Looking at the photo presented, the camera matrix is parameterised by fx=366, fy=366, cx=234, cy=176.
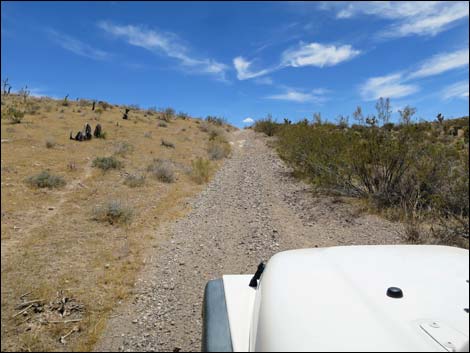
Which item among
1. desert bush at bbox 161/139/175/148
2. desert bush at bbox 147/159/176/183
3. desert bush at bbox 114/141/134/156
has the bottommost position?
desert bush at bbox 147/159/176/183

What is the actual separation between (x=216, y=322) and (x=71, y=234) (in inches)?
186

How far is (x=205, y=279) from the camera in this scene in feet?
15.3

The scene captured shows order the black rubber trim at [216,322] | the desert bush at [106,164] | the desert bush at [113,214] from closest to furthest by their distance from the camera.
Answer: the black rubber trim at [216,322], the desert bush at [113,214], the desert bush at [106,164]

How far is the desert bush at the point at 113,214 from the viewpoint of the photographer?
22.2 feet

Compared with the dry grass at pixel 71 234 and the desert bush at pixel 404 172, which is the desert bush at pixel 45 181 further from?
the desert bush at pixel 404 172

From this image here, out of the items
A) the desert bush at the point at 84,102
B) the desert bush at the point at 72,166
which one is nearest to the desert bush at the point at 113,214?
the desert bush at the point at 72,166

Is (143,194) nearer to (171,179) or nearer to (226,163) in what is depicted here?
(171,179)

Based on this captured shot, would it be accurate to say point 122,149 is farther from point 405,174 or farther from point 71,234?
point 405,174

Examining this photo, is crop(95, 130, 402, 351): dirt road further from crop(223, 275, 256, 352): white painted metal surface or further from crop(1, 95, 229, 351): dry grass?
crop(223, 275, 256, 352): white painted metal surface

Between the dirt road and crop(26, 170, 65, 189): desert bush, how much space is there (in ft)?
10.8

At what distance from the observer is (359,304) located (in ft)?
5.50

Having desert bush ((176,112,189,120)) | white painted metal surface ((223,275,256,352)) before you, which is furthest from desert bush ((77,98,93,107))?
white painted metal surface ((223,275,256,352))

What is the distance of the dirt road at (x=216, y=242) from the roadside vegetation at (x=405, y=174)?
0.50 m

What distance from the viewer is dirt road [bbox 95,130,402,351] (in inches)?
143
